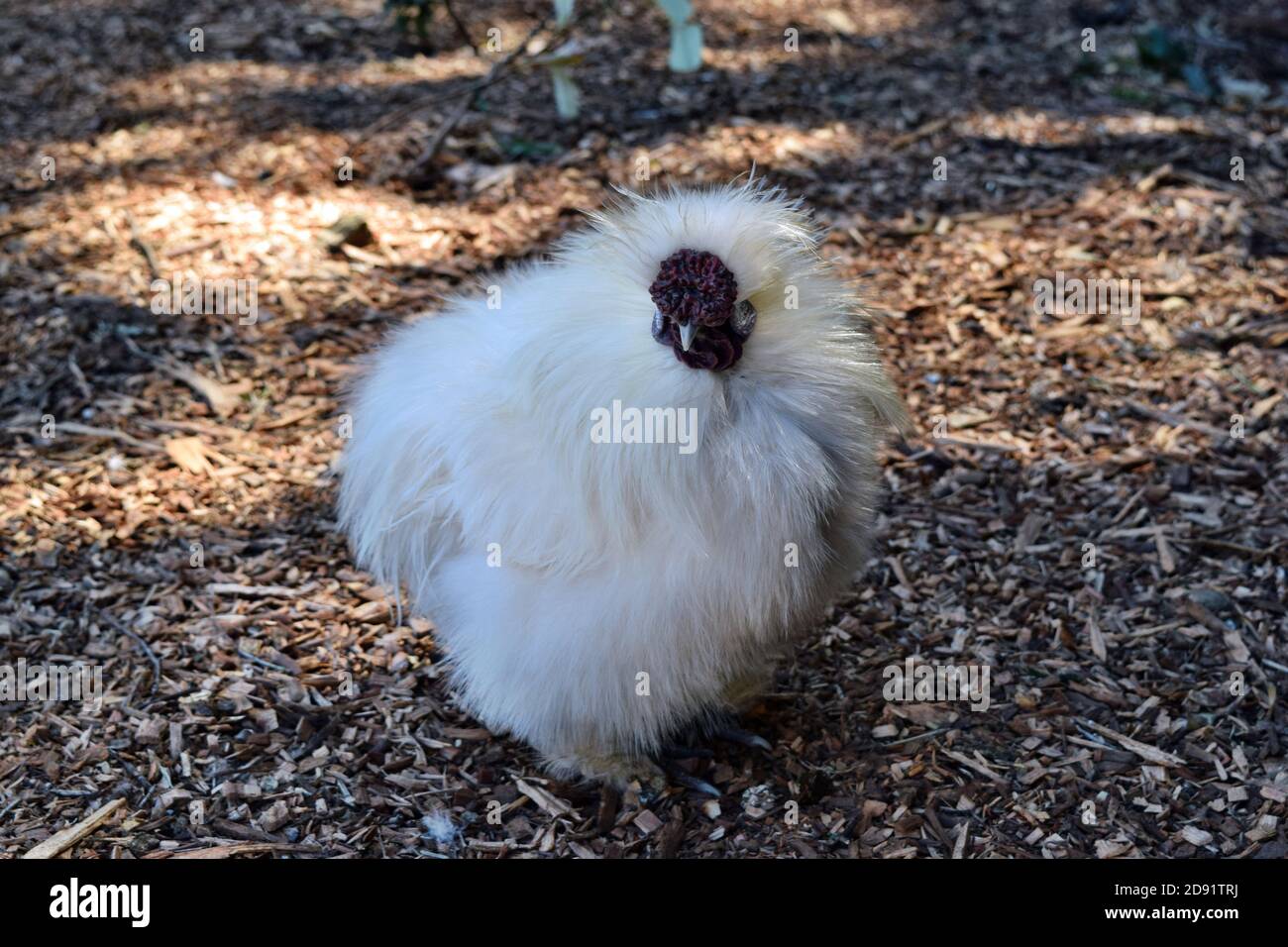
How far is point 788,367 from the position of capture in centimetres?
337

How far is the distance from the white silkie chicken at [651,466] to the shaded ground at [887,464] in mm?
626

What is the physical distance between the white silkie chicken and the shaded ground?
63 cm

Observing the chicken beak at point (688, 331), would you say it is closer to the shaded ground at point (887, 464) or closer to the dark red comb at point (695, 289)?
the dark red comb at point (695, 289)

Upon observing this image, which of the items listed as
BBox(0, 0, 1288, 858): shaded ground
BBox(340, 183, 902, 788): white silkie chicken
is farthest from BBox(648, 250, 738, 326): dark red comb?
BBox(0, 0, 1288, 858): shaded ground

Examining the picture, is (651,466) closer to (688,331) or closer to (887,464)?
(688,331)

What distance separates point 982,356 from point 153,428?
11.7 ft

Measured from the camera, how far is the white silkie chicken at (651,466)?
3.27m

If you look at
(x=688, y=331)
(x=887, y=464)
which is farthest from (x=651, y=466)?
(x=887, y=464)

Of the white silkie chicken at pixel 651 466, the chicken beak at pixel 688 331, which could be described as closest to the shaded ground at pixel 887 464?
the white silkie chicken at pixel 651 466

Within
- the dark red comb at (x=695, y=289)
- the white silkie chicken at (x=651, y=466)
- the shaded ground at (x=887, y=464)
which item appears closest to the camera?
the dark red comb at (x=695, y=289)

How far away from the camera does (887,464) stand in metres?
5.25

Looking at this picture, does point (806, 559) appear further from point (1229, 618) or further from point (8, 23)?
point (8, 23)

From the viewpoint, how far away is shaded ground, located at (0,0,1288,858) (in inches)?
153

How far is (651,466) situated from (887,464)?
222 centimetres
